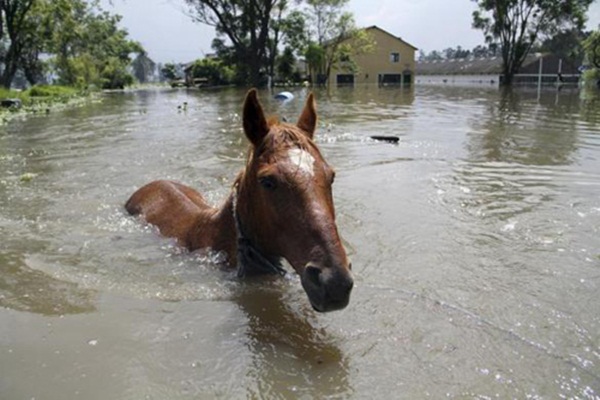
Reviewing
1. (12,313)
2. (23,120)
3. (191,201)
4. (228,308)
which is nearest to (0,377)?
(12,313)

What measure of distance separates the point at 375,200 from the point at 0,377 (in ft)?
19.0

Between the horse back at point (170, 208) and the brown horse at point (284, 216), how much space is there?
49 cm

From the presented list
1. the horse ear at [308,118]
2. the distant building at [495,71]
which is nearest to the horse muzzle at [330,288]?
the horse ear at [308,118]

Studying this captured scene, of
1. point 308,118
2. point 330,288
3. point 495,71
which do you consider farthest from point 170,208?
point 495,71

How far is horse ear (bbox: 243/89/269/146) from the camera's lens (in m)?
3.37

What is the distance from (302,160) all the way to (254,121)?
21.6 inches

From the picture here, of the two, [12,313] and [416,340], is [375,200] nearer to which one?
[416,340]

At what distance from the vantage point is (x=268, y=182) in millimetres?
3109

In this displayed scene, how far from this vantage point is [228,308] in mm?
3910

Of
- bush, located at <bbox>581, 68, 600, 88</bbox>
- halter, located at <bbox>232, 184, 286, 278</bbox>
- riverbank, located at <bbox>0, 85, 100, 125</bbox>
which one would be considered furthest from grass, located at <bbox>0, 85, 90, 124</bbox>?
bush, located at <bbox>581, 68, 600, 88</bbox>

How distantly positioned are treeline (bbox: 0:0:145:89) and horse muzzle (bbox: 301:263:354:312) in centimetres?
4082

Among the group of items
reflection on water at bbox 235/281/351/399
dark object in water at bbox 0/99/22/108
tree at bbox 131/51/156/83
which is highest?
tree at bbox 131/51/156/83

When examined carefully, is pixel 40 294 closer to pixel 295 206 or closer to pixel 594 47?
pixel 295 206

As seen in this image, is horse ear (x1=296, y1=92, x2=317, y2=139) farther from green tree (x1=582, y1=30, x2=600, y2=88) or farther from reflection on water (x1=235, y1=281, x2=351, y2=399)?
green tree (x1=582, y1=30, x2=600, y2=88)
